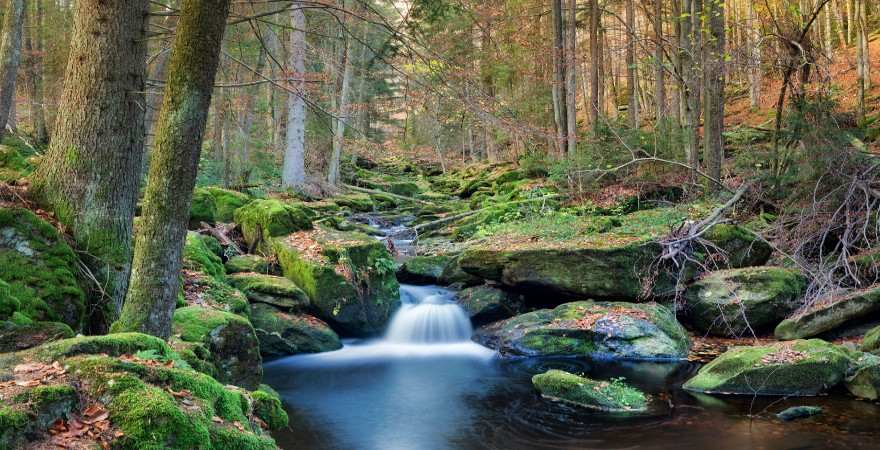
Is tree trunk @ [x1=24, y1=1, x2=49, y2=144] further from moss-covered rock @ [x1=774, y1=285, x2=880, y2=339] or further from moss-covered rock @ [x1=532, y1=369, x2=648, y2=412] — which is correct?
moss-covered rock @ [x1=774, y1=285, x2=880, y2=339]

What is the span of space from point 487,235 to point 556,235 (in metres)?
2.56

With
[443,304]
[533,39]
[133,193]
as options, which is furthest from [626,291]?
[533,39]

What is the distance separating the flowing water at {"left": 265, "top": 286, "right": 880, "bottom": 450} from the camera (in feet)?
23.2

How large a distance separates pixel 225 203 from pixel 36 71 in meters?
11.6

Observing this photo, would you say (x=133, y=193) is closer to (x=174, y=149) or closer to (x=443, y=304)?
(x=174, y=149)

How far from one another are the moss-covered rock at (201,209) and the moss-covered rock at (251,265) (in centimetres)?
139

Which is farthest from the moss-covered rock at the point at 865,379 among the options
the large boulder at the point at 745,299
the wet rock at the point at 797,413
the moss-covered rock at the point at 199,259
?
the moss-covered rock at the point at 199,259

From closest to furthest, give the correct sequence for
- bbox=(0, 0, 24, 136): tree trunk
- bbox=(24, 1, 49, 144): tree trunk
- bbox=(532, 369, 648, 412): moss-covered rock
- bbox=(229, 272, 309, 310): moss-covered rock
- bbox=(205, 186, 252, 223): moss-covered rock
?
bbox=(532, 369, 648, 412): moss-covered rock, bbox=(0, 0, 24, 136): tree trunk, bbox=(229, 272, 309, 310): moss-covered rock, bbox=(205, 186, 252, 223): moss-covered rock, bbox=(24, 1, 49, 144): tree trunk

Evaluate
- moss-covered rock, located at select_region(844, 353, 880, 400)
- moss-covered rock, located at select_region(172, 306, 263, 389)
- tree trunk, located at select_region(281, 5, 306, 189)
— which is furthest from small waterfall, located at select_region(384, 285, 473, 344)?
tree trunk, located at select_region(281, 5, 306, 189)

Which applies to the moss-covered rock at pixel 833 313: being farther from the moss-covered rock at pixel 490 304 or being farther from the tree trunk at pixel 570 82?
the tree trunk at pixel 570 82

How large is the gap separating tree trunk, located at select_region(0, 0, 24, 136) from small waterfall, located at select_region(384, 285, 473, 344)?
8038mm

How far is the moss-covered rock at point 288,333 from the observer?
1032 cm

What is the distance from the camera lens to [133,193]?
6.45 metres

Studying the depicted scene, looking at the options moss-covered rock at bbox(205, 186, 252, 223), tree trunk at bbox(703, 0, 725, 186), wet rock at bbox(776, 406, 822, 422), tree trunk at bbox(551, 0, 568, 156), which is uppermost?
tree trunk at bbox(551, 0, 568, 156)
